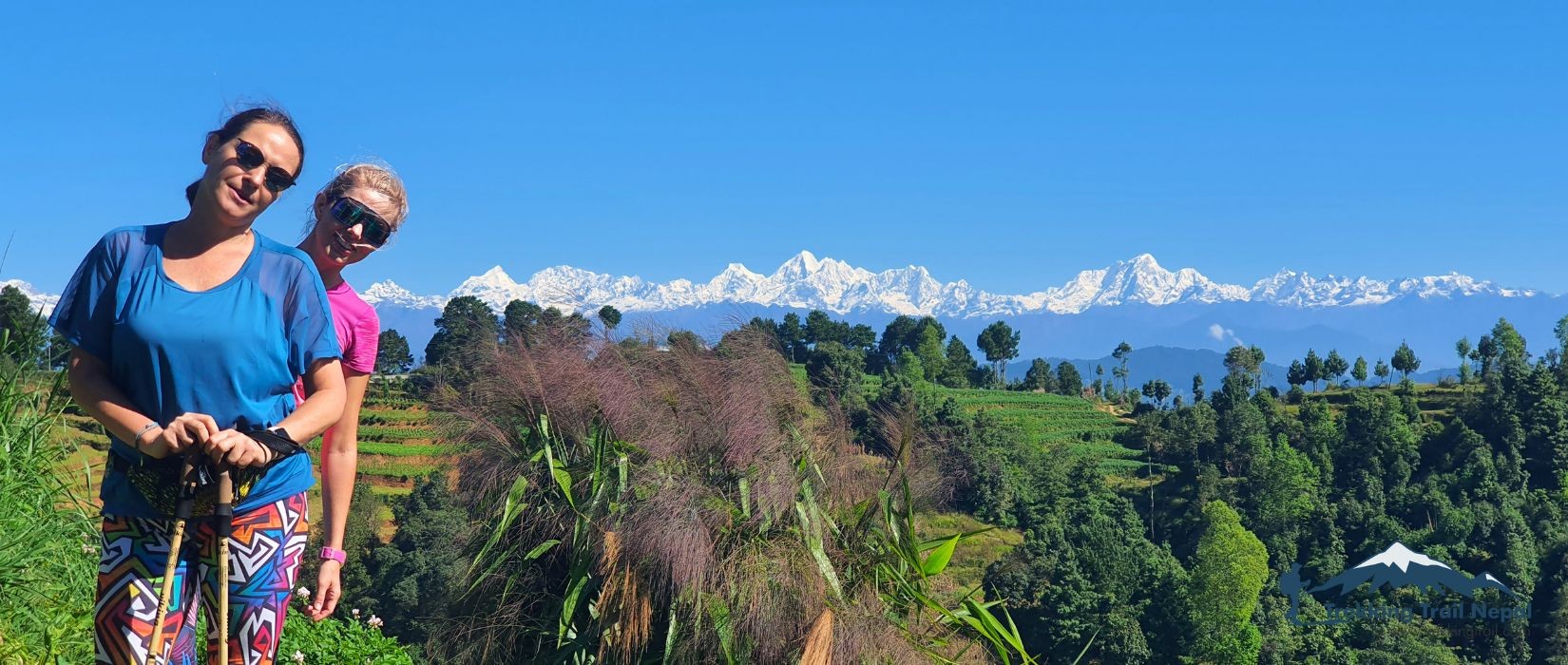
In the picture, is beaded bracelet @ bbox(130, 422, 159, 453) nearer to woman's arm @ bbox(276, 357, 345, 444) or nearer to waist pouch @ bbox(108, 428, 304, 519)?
waist pouch @ bbox(108, 428, 304, 519)

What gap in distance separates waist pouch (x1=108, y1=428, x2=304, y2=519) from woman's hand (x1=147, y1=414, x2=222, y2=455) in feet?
0.14

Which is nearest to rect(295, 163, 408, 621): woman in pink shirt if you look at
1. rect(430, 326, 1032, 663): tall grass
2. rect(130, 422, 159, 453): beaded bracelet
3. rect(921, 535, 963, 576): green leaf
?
rect(130, 422, 159, 453): beaded bracelet

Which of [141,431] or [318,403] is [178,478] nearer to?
[141,431]

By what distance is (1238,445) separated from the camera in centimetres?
6322

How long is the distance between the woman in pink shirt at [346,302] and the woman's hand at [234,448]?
14.4 inches

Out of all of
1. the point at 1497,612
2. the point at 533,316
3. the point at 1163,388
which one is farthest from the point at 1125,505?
the point at 533,316

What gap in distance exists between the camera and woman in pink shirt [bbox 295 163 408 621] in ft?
7.43

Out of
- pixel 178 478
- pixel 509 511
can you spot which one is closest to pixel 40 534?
pixel 509 511

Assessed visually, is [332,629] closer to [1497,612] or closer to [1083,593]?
[1083,593]

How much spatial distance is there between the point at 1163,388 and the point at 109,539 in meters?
90.1

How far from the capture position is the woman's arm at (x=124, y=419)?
179 centimetres

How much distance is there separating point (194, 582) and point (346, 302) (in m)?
0.64
